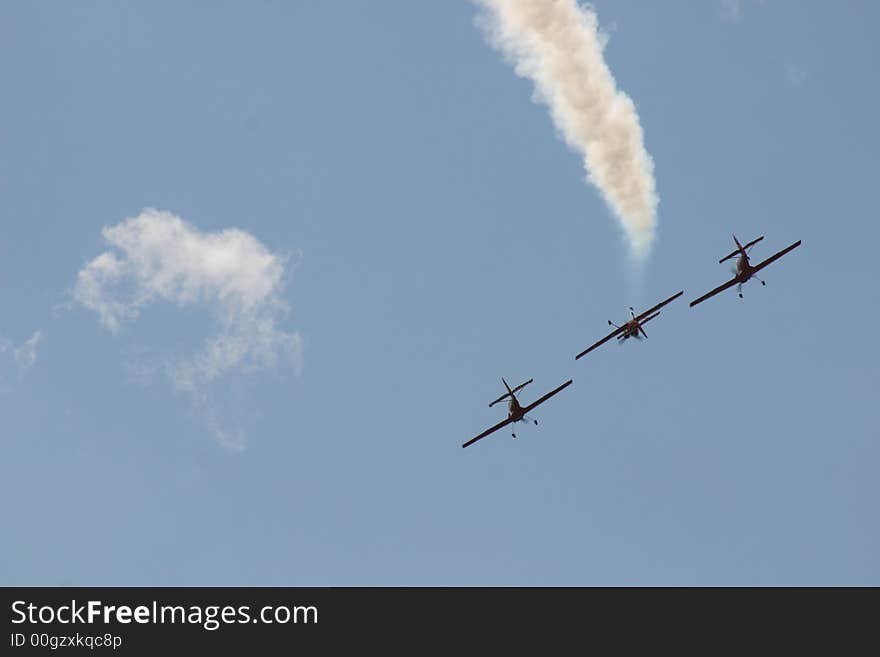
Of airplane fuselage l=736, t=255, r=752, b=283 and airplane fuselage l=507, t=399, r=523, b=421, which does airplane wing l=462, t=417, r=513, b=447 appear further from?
airplane fuselage l=736, t=255, r=752, b=283

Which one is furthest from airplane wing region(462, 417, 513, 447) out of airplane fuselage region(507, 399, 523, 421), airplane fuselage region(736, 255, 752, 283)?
airplane fuselage region(736, 255, 752, 283)

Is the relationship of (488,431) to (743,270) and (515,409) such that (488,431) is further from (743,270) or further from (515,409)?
(743,270)

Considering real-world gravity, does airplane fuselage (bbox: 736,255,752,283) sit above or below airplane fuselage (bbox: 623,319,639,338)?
above

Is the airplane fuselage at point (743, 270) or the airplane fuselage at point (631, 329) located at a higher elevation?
the airplane fuselage at point (743, 270)

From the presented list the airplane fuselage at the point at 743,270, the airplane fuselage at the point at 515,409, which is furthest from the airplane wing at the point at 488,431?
the airplane fuselage at the point at 743,270

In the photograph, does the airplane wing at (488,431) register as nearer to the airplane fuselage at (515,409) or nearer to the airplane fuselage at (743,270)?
the airplane fuselage at (515,409)

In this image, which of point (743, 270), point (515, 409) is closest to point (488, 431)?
point (515, 409)

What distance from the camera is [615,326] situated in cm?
15950
